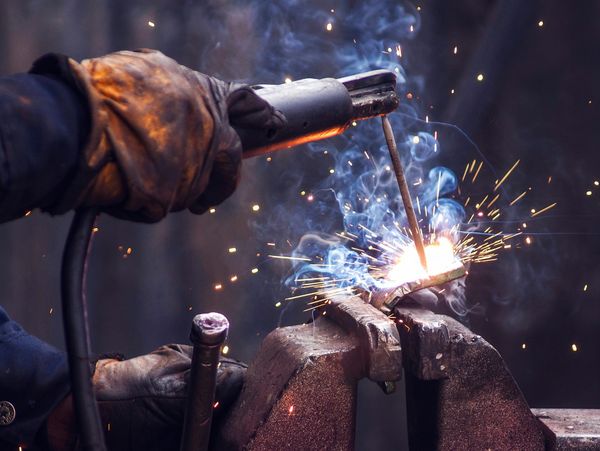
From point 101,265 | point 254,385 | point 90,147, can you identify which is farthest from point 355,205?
point 90,147

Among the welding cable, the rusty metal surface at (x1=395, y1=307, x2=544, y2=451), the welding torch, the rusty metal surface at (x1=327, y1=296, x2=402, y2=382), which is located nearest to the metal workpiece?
the rusty metal surface at (x1=327, y1=296, x2=402, y2=382)

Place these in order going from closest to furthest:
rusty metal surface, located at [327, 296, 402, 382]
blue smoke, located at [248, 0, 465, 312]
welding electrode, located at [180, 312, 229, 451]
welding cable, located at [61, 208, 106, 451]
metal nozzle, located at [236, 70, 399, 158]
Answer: welding cable, located at [61, 208, 106, 451]
metal nozzle, located at [236, 70, 399, 158]
welding electrode, located at [180, 312, 229, 451]
rusty metal surface, located at [327, 296, 402, 382]
blue smoke, located at [248, 0, 465, 312]

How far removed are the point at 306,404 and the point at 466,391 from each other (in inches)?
18.2

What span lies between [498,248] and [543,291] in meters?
0.33

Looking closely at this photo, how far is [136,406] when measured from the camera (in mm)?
1908

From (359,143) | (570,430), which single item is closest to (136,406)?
(570,430)

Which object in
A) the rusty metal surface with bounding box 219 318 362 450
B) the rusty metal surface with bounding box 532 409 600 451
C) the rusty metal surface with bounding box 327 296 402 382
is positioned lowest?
the rusty metal surface with bounding box 532 409 600 451

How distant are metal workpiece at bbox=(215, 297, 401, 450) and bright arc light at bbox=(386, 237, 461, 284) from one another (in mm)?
316

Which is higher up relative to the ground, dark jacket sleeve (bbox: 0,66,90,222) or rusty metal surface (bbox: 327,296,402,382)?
dark jacket sleeve (bbox: 0,66,90,222)

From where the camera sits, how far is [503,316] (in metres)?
3.43

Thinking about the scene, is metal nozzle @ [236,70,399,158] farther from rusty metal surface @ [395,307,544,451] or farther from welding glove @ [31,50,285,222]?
rusty metal surface @ [395,307,544,451]

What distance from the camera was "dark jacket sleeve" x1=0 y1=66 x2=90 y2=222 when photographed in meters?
1.08

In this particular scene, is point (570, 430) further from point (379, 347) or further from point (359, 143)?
point (359, 143)

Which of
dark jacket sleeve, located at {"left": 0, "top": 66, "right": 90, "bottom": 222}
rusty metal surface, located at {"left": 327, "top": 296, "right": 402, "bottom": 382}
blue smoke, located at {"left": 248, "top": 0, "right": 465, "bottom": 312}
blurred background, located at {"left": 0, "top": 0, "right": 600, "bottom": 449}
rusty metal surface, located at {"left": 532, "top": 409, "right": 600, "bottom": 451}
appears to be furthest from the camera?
blue smoke, located at {"left": 248, "top": 0, "right": 465, "bottom": 312}
